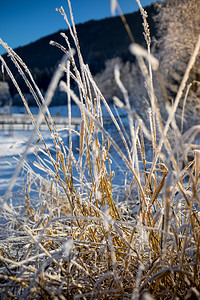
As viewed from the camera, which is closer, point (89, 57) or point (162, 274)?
point (162, 274)

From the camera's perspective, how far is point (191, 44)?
4766mm

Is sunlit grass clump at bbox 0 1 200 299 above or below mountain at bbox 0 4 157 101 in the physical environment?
below

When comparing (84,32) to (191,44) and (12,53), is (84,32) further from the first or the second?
(12,53)

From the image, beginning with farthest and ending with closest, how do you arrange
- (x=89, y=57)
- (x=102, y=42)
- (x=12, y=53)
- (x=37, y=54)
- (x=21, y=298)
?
1. (x=37, y=54)
2. (x=102, y=42)
3. (x=89, y=57)
4. (x=12, y=53)
5. (x=21, y=298)

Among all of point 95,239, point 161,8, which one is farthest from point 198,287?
point 161,8

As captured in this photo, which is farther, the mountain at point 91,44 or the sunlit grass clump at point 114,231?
the mountain at point 91,44

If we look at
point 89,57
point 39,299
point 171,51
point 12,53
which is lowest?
point 39,299

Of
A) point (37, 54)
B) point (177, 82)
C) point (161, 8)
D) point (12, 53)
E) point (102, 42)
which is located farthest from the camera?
point (37, 54)

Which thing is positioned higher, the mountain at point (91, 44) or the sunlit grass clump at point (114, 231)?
the mountain at point (91, 44)

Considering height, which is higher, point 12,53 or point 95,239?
point 12,53

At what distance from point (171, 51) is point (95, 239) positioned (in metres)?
5.28

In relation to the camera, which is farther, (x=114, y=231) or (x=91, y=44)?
(x=91, y=44)

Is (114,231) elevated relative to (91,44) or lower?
lower

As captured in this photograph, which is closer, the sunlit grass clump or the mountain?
the sunlit grass clump
